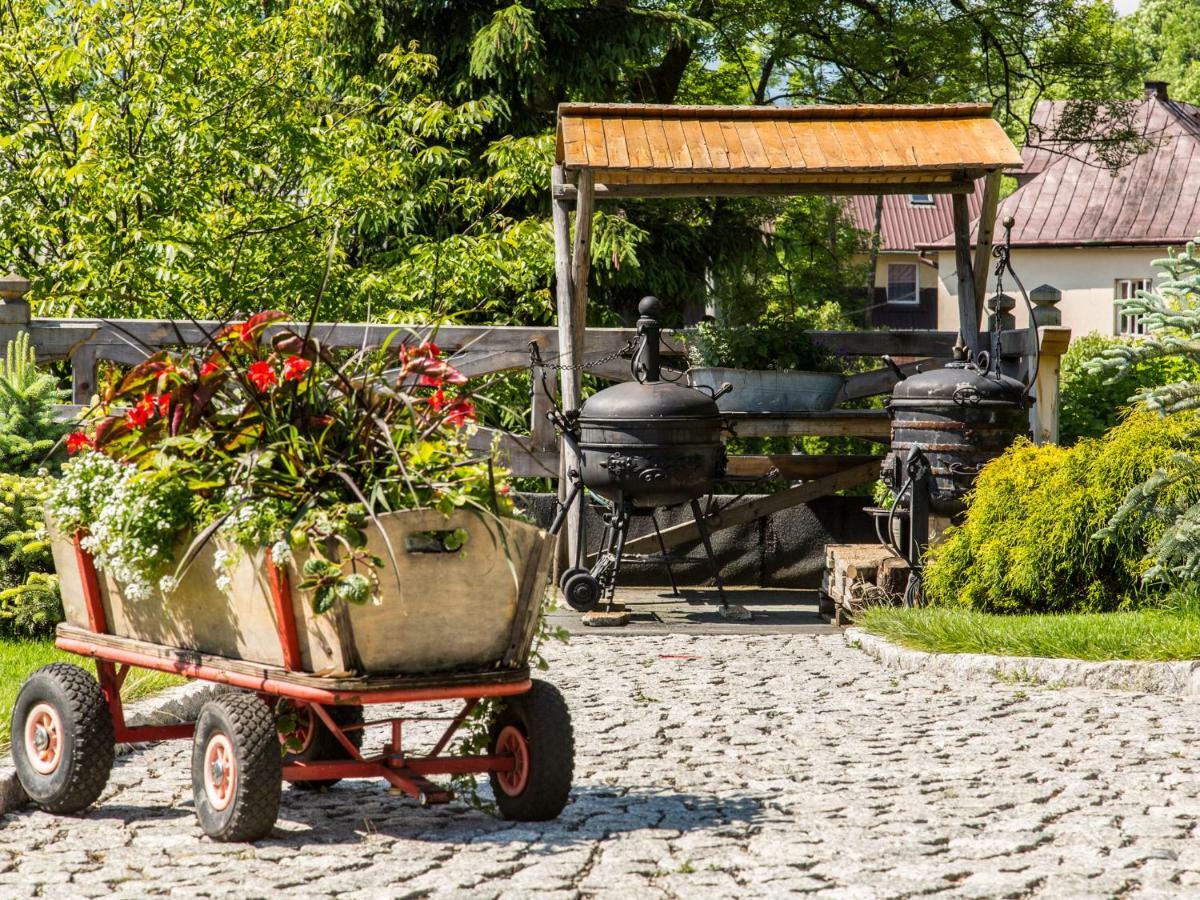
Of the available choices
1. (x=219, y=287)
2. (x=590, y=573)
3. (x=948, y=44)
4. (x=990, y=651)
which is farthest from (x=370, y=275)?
(x=948, y=44)

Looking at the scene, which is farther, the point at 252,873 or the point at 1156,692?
the point at 1156,692

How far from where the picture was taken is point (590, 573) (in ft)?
32.0

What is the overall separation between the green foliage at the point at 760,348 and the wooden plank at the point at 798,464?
65 centimetres

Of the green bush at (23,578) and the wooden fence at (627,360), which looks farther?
the wooden fence at (627,360)

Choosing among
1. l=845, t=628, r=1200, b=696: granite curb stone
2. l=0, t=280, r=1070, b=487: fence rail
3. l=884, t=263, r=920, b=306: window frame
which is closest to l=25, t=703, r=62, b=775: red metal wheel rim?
l=845, t=628, r=1200, b=696: granite curb stone

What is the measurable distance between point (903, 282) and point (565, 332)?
4724 centimetres

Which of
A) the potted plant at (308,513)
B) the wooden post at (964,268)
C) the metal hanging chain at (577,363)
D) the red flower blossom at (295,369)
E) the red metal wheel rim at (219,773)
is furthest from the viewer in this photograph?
the wooden post at (964,268)

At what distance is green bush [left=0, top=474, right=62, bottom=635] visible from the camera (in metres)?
7.84

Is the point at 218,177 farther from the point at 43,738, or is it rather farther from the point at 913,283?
the point at 913,283

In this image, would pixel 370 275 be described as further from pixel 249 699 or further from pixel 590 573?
pixel 249 699

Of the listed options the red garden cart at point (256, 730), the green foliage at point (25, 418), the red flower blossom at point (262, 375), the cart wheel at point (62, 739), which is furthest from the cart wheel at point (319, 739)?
the green foliage at point (25, 418)

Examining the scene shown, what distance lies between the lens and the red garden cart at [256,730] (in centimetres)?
446

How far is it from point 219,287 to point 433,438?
8672mm

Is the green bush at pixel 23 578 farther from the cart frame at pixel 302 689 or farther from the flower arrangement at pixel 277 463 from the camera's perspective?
the flower arrangement at pixel 277 463
